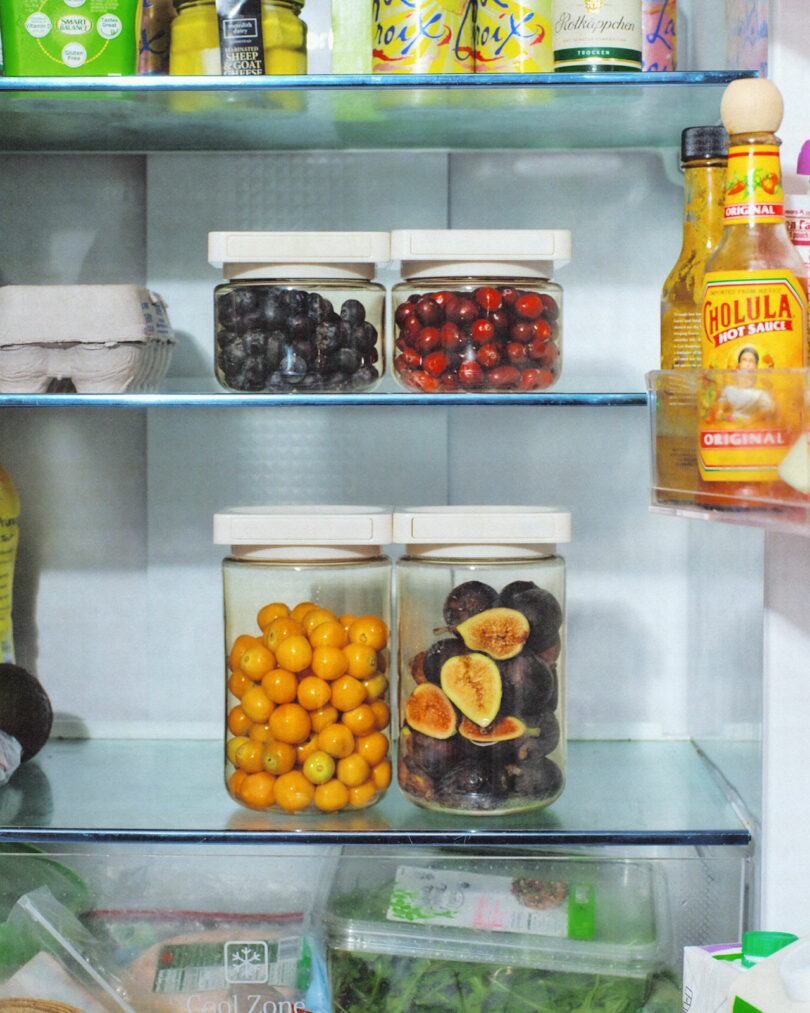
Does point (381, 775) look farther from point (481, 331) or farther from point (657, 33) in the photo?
point (657, 33)

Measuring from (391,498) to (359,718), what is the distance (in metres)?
0.42

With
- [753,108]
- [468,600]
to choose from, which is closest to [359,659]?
[468,600]

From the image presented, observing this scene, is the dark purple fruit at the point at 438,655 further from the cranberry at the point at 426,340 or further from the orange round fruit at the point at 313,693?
the cranberry at the point at 426,340

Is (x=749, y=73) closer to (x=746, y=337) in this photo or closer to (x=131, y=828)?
(x=746, y=337)

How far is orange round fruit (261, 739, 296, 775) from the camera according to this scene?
121 cm

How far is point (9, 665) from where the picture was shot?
1383 millimetres

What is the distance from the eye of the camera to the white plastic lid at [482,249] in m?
1.21

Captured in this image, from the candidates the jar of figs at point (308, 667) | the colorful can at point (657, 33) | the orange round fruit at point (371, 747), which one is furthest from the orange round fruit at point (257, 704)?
the colorful can at point (657, 33)

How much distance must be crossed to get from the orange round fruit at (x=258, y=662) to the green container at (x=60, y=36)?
2.14 feet

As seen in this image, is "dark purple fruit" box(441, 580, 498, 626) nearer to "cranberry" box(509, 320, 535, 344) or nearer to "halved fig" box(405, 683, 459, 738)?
"halved fig" box(405, 683, 459, 738)

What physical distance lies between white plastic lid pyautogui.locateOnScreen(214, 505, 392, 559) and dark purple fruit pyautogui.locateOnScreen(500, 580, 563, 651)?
145 millimetres

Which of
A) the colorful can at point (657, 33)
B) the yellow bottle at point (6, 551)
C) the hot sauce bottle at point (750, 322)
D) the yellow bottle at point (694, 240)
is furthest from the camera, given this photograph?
the yellow bottle at point (6, 551)

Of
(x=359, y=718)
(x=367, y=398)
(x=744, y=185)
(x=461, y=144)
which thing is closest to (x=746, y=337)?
(x=744, y=185)

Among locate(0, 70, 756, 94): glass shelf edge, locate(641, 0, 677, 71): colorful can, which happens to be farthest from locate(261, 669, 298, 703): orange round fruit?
locate(641, 0, 677, 71): colorful can
